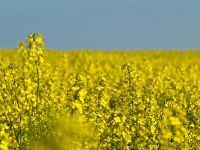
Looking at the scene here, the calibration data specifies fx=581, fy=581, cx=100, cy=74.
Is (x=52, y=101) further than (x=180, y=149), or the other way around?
(x=52, y=101)

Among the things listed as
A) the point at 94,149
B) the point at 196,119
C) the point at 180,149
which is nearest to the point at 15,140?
the point at 94,149

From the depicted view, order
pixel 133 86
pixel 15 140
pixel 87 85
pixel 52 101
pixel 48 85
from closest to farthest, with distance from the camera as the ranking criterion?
pixel 15 140
pixel 133 86
pixel 52 101
pixel 48 85
pixel 87 85

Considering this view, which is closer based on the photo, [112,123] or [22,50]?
[112,123]

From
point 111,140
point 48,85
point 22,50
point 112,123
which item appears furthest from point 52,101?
point 112,123

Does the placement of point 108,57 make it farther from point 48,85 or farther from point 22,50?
point 22,50

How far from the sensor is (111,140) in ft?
22.3

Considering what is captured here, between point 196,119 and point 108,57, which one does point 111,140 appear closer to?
point 196,119

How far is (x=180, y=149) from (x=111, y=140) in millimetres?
912

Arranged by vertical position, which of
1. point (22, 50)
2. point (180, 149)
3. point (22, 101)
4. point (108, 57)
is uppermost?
point (108, 57)

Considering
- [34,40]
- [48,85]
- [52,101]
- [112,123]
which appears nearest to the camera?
[112,123]

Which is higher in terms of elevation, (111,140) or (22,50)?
(22,50)

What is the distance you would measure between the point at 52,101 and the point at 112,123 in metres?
2.83

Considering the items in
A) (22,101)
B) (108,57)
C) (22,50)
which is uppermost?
(108,57)

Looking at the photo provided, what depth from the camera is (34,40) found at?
7.06 meters
